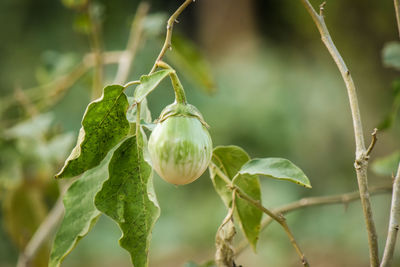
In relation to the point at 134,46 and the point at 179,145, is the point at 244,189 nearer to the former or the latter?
the point at 179,145

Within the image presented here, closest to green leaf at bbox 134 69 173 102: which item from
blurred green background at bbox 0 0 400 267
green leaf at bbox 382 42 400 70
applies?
green leaf at bbox 382 42 400 70

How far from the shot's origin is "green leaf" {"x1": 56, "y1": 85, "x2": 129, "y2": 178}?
36 centimetres

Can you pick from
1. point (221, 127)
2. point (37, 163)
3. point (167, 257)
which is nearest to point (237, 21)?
point (221, 127)

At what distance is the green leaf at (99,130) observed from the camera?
36 cm

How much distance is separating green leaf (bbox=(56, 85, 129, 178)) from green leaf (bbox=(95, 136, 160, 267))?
0.5 inches

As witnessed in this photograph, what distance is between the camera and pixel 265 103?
98.2 inches

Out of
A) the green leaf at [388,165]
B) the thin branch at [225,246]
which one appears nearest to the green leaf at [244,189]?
the thin branch at [225,246]

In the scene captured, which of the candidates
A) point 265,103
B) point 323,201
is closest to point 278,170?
point 323,201

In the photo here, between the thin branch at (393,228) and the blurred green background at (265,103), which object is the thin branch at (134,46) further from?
the blurred green background at (265,103)

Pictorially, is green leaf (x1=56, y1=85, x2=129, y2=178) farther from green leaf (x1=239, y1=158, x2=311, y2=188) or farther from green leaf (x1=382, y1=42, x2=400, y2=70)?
green leaf (x1=382, y1=42, x2=400, y2=70)

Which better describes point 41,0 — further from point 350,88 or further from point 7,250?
point 350,88

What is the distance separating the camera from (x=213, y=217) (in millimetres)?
2301

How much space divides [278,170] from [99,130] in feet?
0.46

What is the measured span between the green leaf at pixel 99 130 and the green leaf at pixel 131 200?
0.04ft
